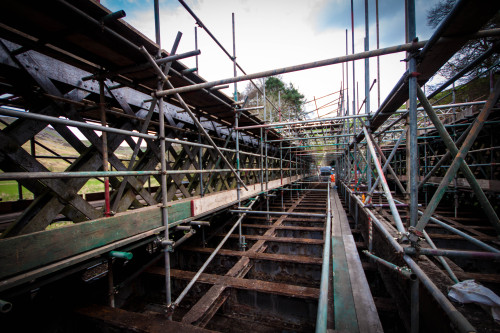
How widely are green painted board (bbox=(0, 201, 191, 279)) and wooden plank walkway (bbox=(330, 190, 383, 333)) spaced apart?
2.57 metres

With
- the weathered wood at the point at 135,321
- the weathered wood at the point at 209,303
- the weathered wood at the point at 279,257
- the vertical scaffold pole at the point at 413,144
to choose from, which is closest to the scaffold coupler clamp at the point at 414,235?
the vertical scaffold pole at the point at 413,144

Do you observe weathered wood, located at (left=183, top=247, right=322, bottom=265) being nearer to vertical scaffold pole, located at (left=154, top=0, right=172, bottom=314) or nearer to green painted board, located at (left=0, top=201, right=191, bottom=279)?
vertical scaffold pole, located at (left=154, top=0, right=172, bottom=314)

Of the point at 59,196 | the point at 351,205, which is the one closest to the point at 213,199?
the point at 59,196

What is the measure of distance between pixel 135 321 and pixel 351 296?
2617 mm

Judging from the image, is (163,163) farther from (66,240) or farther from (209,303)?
(209,303)

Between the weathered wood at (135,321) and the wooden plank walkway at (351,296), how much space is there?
153 cm

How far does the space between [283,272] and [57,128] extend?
4.42m

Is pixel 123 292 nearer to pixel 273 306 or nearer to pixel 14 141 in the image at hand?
pixel 273 306

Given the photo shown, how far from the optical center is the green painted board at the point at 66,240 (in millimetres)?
1578

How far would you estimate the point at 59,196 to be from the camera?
94.7 inches

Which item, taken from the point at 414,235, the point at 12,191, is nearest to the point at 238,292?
the point at 414,235

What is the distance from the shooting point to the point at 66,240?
6.21ft

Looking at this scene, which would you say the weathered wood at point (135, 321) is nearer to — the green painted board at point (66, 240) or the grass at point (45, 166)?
the green painted board at point (66, 240)

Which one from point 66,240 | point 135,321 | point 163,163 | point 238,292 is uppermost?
point 163,163
